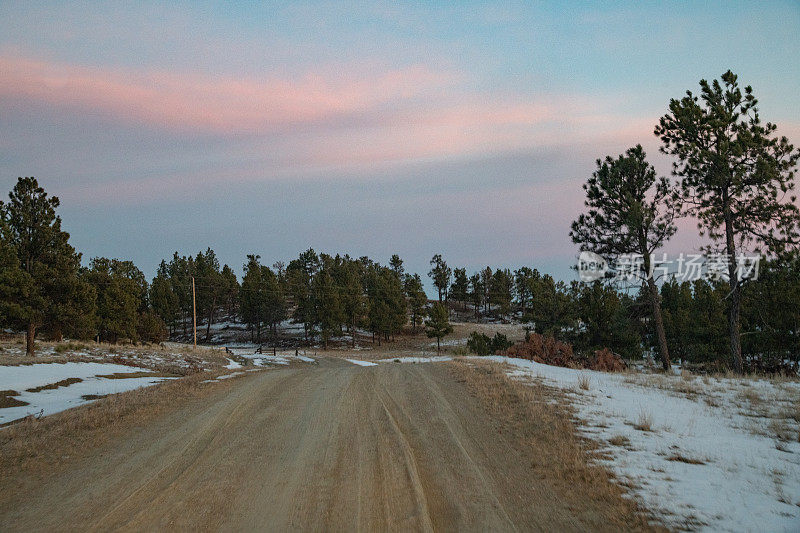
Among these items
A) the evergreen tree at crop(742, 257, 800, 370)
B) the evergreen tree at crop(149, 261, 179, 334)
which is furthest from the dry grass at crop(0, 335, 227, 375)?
the evergreen tree at crop(149, 261, 179, 334)

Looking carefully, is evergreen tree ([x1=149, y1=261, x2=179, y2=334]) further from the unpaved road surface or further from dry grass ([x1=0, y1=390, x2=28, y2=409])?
the unpaved road surface

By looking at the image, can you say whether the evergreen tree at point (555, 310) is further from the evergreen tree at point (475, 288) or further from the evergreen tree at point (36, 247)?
the evergreen tree at point (475, 288)

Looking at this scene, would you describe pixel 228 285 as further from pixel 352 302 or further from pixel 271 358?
Answer: pixel 271 358

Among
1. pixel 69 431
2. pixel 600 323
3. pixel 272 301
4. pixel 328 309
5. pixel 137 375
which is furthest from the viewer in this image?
pixel 272 301

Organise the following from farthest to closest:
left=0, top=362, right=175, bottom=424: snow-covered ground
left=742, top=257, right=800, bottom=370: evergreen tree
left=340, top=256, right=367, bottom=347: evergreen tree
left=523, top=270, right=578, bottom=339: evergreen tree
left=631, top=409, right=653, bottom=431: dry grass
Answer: left=340, top=256, right=367, bottom=347: evergreen tree, left=523, top=270, right=578, bottom=339: evergreen tree, left=742, top=257, right=800, bottom=370: evergreen tree, left=0, top=362, right=175, bottom=424: snow-covered ground, left=631, top=409, right=653, bottom=431: dry grass

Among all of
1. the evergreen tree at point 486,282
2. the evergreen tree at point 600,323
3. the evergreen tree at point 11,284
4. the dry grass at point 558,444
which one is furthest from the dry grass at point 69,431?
the evergreen tree at point 486,282

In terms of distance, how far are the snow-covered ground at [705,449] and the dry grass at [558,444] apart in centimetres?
29

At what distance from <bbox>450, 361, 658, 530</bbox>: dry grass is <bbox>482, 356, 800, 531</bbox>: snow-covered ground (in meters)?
0.29

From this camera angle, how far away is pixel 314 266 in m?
122

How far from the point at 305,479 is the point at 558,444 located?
3986 millimetres

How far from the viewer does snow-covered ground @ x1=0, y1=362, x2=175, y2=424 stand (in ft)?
32.2

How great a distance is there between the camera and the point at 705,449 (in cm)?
687

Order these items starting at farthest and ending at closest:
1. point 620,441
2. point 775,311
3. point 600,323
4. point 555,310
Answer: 1. point 555,310
2. point 600,323
3. point 775,311
4. point 620,441

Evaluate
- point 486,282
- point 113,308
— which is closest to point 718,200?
point 113,308
